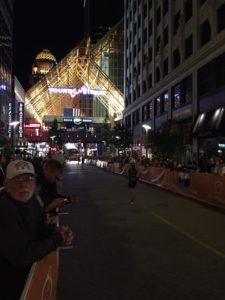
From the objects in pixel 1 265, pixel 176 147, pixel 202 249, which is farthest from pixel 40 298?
pixel 176 147

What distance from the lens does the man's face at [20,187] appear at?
10.7ft

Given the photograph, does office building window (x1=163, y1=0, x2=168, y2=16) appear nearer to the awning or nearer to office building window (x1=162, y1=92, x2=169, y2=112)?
office building window (x1=162, y1=92, x2=169, y2=112)

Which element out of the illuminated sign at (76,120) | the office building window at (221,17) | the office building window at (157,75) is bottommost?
the illuminated sign at (76,120)

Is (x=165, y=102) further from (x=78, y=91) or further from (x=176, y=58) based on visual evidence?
(x=78, y=91)

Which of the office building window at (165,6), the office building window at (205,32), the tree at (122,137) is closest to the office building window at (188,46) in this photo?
the office building window at (205,32)

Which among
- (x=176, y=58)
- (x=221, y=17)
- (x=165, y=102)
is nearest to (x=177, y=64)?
(x=176, y=58)

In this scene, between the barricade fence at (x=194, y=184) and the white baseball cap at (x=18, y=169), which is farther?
the barricade fence at (x=194, y=184)

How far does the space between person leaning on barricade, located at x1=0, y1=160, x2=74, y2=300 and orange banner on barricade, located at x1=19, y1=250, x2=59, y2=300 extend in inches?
3.4

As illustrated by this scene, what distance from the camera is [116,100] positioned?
9975 centimetres

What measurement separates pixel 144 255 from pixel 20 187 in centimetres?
529

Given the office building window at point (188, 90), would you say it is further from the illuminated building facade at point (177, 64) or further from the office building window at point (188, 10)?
the office building window at point (188, 10)

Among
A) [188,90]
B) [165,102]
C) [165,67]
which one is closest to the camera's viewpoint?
[188,90]

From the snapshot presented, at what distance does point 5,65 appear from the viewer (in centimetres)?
6206

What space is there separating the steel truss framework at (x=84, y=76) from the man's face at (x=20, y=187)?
94121 mm
